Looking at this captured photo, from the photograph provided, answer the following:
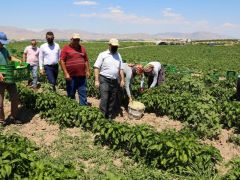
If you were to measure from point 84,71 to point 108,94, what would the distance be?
2.92 feet

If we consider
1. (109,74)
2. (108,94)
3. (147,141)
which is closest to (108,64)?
(109,74)

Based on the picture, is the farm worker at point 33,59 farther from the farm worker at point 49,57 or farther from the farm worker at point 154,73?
the farm worker at point 154,73

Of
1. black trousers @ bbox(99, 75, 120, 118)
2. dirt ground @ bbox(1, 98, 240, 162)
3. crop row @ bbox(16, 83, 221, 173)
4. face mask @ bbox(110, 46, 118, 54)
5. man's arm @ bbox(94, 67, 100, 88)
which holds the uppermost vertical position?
face mask @ bbox(110, 46, 118, 54)

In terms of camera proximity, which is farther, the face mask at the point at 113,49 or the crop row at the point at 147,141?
the face mask at the point at 113,49

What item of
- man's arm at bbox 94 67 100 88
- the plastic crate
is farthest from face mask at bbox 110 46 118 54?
the plastic crate

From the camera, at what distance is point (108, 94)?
8359 millimetres

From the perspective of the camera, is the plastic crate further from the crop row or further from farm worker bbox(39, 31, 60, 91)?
farm worker bbox(39, 31, 60, 91)

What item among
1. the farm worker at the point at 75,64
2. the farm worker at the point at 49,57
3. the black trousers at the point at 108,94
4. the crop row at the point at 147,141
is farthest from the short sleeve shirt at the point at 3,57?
the black trousers at the point at 108,94

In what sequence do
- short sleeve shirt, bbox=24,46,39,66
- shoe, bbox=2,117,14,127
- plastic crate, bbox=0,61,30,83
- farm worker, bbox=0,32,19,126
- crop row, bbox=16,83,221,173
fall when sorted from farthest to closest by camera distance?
1. short sleeve shirt, bbox=24,46,39,66
2. shoe, bbox=2,117,14,127
3. farm worker, bbox=0,32,19,126
4. plastic crate, bbox=0,61,30,83
5. crop row, bbox=16,83,221,173

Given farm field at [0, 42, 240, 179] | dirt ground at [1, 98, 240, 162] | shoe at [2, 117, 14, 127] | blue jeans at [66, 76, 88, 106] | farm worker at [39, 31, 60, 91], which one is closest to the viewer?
farm field at [0, 42, 240, 179]

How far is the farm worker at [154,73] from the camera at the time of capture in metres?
9.17

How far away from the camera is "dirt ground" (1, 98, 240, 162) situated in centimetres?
717

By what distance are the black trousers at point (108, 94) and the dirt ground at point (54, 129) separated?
56 cm

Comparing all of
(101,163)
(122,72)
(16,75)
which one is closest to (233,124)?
(122,72)
